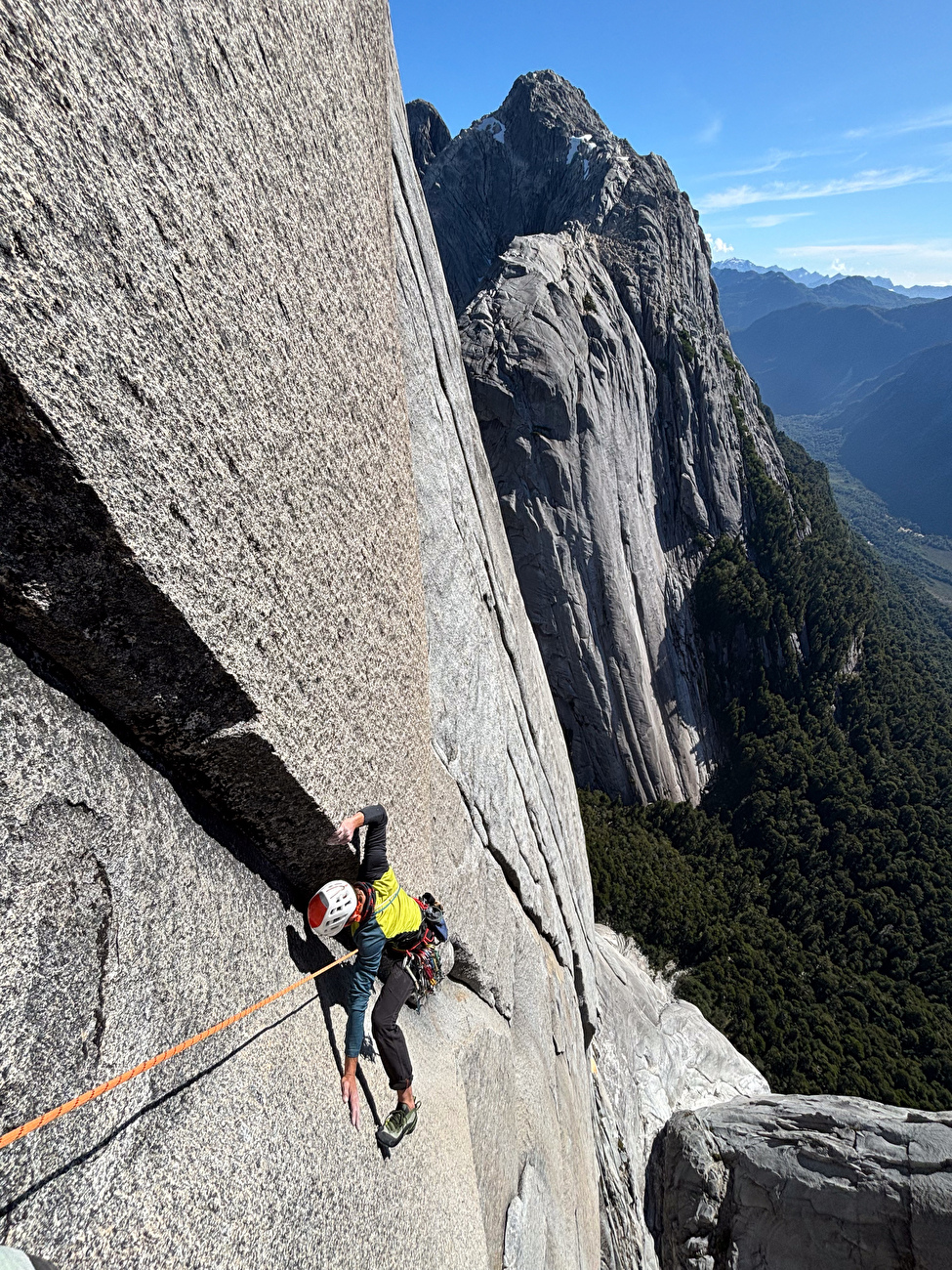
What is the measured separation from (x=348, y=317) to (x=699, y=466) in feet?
138

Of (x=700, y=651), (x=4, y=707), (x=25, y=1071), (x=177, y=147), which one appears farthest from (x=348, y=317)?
(x=700, y=651)

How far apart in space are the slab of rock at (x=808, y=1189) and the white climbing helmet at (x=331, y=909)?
1554 cm

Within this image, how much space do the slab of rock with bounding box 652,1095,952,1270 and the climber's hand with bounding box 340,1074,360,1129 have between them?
14711mm

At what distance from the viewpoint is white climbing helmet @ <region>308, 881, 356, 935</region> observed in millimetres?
3818

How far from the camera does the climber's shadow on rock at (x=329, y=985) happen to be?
13.1 ft

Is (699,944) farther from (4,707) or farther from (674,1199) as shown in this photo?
(4,707)

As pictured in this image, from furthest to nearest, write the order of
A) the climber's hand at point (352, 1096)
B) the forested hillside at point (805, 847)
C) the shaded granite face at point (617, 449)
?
the shaded granite face at point (617, 449)
the forested hillside at point (805, 847)
the climber's hand at point (352, 1096)

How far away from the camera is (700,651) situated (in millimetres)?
39125

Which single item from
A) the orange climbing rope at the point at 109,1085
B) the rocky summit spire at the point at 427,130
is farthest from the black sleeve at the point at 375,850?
the rocky summit spire at the point at 427,130

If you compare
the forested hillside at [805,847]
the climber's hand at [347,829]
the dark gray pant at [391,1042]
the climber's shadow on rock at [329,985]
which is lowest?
the forested hillside at [805,847]

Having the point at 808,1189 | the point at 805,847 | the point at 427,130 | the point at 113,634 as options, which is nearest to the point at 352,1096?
the point at 113,634

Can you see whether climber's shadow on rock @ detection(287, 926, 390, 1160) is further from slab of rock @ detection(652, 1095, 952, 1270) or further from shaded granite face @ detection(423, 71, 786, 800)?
shaded granite face @ detection(423, 71, 786, 800)

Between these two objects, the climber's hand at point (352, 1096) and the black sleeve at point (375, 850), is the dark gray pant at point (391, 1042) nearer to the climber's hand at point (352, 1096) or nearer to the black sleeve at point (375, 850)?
the climber's hand at point (352, 1096)

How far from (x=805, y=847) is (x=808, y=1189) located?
26.0 m
